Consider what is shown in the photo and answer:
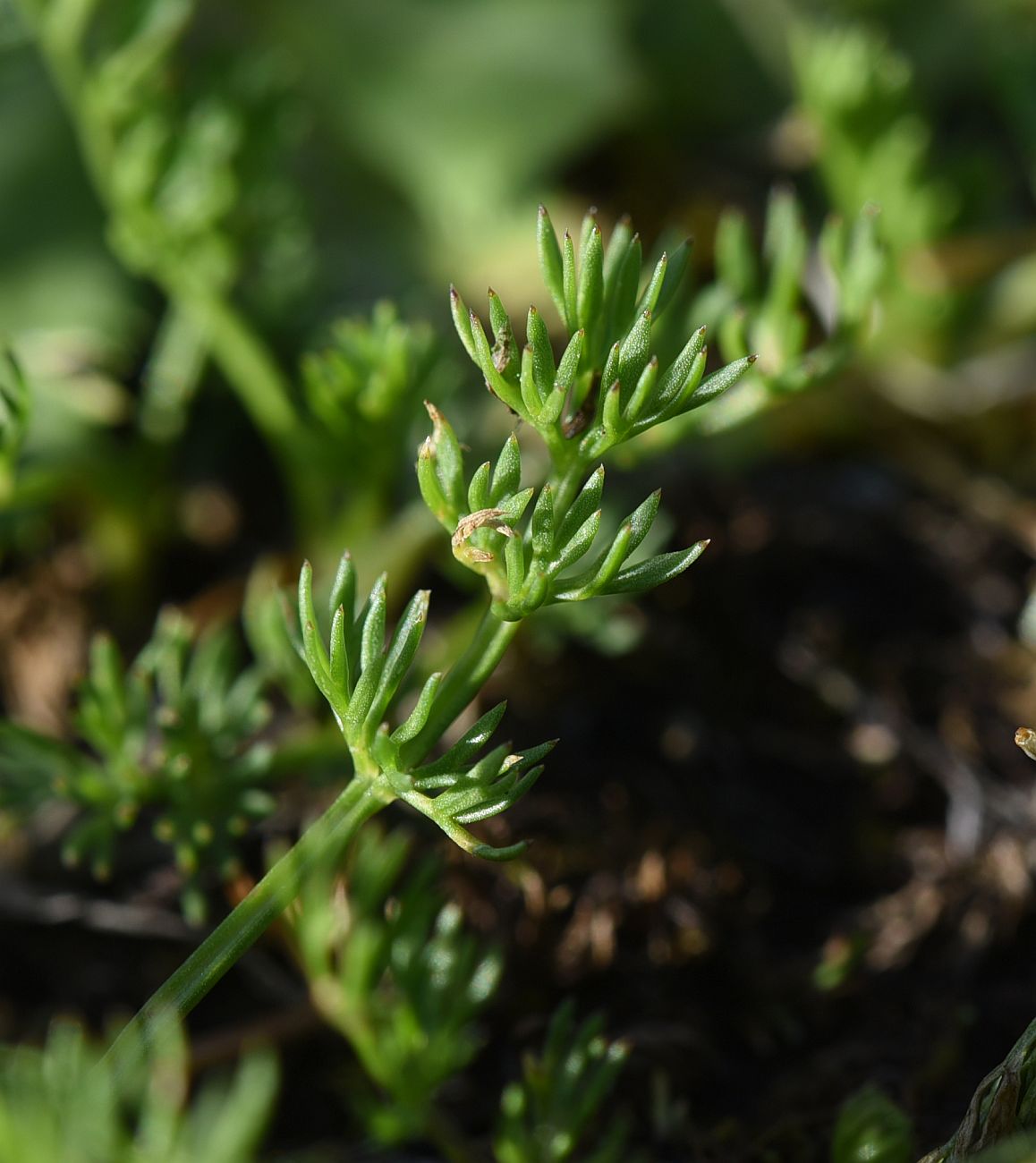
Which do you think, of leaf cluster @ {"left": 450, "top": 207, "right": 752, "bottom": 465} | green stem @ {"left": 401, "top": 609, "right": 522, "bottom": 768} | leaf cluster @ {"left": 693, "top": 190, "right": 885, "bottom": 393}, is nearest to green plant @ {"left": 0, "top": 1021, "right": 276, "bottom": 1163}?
green stem @ {"left": 401, "top": 609, "right": 522, "bottom": 768}

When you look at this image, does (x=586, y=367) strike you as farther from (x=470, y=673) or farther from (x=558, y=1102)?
(x=558, y=1102)

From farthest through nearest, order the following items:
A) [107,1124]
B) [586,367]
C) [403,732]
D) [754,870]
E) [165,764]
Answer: [754,870], [165,764], [586,367], [403,732], [107,1124]

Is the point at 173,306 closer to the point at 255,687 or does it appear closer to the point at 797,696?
the point at 255,687

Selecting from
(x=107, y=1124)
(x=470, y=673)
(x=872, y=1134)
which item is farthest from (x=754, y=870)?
(x=107, y=1124)

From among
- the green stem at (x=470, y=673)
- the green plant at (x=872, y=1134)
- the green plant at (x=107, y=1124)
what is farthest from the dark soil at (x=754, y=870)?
the green plant at (x=107, y=1124)

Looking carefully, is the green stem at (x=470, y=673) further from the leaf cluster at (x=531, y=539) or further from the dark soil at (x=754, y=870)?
the dark soil at (x=754, y=870)

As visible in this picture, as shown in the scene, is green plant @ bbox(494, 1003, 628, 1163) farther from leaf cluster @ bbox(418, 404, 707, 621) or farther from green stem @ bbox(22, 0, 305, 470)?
green stem @ bbox(22, 0, 305, 470)

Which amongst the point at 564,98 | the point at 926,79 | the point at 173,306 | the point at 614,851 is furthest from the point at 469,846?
the point at 926,79
